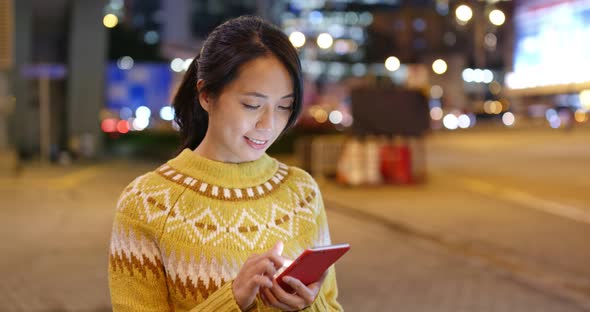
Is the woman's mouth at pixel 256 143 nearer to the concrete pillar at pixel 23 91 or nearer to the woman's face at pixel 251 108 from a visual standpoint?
the woman's face at pixel 251 108

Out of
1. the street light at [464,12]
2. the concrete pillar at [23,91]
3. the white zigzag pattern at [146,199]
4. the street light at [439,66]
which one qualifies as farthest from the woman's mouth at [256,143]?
the street light at [439,66]

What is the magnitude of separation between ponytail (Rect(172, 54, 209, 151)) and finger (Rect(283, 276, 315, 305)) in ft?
2.28

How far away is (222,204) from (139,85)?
107ft

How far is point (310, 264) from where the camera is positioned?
1.83m

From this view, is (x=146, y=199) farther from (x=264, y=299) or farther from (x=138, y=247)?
(x=264, y=299)

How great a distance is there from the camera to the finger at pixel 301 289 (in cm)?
184

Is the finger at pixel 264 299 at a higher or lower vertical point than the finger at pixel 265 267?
lower

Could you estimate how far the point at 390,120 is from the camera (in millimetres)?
17250

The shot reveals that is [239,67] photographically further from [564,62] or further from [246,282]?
[564,62]

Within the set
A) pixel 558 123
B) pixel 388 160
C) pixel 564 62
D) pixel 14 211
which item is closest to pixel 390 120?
pixel 388 160

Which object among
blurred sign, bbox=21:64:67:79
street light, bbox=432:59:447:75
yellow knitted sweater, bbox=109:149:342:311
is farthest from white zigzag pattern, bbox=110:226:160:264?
street light, bbox=432:59:447:75

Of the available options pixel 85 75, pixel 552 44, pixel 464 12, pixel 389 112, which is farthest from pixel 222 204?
pixel 552 44

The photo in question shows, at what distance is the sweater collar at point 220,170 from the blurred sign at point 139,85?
31.3m

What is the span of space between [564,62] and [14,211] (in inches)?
1193
